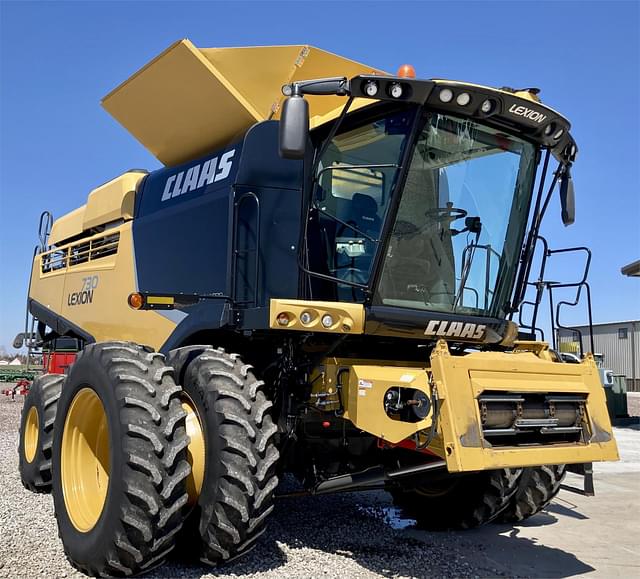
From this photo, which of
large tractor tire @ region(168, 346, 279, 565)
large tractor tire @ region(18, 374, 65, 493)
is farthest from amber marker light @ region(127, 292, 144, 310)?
large tractor tire @ region(18, 374, 65, 493)

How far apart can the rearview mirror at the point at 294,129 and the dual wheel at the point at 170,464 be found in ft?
4.52

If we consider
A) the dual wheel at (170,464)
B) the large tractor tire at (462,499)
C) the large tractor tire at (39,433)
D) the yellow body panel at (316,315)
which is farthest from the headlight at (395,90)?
the large tractor tire at (39,433)

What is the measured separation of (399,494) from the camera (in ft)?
19.2

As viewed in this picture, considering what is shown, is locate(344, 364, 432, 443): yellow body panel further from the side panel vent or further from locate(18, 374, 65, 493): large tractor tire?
the side panel vent

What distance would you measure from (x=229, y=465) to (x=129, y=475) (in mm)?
546

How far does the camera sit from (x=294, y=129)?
375cm

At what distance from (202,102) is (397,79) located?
1.83 m

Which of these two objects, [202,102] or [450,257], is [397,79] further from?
[202,102]

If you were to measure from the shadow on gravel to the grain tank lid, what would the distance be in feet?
10.00

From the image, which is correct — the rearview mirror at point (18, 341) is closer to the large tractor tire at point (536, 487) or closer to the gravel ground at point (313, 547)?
the gravel ground at point (313, 547)

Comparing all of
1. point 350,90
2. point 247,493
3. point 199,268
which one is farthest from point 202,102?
point 247,493

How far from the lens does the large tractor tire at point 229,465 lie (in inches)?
149

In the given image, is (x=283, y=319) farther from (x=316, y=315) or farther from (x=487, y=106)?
(x=487, y=106)

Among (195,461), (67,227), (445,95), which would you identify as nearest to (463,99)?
(445,95)
